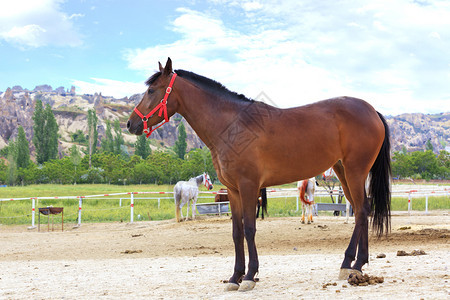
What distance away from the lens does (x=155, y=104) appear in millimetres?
4602

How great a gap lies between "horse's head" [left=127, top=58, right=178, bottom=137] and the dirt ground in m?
1.92

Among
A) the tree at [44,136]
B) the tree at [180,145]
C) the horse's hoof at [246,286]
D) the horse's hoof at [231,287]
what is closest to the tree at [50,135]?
the tree at [44,136]

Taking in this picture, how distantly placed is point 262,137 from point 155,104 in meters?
1.32

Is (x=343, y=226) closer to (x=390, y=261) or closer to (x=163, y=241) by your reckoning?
(x=163, y=241)

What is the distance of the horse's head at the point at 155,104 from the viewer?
4578 millimetres

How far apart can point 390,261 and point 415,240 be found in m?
3.63

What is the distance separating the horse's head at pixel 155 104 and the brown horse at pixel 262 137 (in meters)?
0.01

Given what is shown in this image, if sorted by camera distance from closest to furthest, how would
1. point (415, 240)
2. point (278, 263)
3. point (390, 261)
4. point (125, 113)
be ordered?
point (390, 261) < point (278, 263) < point (415, 240) < point (125, 113)

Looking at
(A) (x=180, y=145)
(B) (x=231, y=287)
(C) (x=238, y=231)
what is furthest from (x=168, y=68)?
(A) (x=180, y=145)

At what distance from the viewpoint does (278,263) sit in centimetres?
641

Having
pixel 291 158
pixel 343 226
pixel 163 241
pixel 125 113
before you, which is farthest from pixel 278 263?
pixel 125 113

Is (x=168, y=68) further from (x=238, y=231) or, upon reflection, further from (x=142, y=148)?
(x=142, y=148)

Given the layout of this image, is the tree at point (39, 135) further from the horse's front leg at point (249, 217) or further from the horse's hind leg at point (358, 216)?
the horse's hind leg at point (358, 216)

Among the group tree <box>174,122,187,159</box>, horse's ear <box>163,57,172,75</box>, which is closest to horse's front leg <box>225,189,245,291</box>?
horse's ear <box>163,57,172,75</box>
